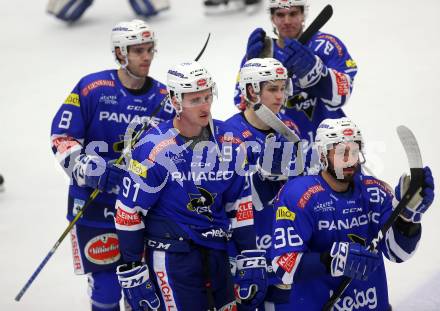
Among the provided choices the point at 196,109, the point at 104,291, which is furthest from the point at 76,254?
the point at 196,109

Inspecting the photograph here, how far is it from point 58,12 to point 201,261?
266 inches

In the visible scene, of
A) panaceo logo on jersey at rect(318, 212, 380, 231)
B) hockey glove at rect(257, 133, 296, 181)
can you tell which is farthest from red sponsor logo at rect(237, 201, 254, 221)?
hockey glove at rect(257, 133, 296, 181)

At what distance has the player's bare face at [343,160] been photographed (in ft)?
15.3

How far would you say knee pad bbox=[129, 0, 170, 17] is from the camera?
10.9 metres

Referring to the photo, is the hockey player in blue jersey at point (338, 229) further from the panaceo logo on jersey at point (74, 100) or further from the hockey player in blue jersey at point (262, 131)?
the panaceo logo on jersey at point (74, 100)

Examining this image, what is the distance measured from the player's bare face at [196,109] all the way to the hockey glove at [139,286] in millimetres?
731

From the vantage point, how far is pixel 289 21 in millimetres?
6152

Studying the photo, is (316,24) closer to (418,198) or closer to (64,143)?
(64,143)

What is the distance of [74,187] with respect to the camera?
6.02 metres

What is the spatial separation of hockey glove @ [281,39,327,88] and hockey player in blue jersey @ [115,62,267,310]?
1035 millimetres

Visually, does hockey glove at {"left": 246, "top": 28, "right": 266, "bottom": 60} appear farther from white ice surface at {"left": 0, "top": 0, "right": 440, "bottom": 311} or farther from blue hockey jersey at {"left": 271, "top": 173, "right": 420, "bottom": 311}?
white ice surface at {"left": 0, "top": 0, "right": 440, "bottom": 311}

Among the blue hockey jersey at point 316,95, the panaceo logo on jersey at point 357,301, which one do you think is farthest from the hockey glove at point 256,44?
the panaceo logo on jersey at point 357,301

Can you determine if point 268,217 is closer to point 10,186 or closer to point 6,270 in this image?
point 6,270

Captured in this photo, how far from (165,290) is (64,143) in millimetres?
1312
